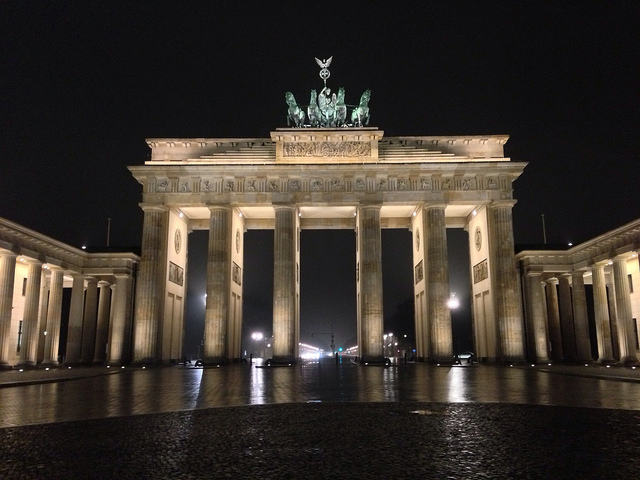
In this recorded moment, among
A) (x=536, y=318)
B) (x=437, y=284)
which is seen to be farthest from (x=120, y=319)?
(x=536, y=318)

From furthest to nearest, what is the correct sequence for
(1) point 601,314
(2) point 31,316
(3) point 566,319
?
(3) point 566,319
(1) point 601,314
(2) point 31,316

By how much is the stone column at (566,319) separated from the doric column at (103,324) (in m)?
40.9

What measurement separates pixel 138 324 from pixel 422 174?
25.3 m

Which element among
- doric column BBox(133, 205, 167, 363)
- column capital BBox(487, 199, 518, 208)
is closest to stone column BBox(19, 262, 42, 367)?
doric column BBox(133, 205, 167, 363)

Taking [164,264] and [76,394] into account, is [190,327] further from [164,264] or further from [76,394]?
[76,394]

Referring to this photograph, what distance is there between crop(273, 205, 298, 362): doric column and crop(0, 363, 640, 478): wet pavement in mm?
27038

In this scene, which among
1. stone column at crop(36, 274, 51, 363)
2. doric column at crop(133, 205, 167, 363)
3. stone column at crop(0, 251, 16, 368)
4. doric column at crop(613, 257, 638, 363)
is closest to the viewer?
stone column at crop(0, 251, 16, 368)

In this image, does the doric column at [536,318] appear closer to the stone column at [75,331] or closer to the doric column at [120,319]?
the doric column at [120,319]

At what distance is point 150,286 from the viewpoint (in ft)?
139

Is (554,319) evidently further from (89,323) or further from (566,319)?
(89,323)

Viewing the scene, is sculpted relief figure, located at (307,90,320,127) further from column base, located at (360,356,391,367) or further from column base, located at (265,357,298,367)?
column base, located at (360,356,391,367)

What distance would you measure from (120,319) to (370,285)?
20634mm

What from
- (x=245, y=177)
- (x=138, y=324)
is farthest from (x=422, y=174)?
(x=138, y=324)

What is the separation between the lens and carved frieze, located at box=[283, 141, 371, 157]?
44594 millimetres
